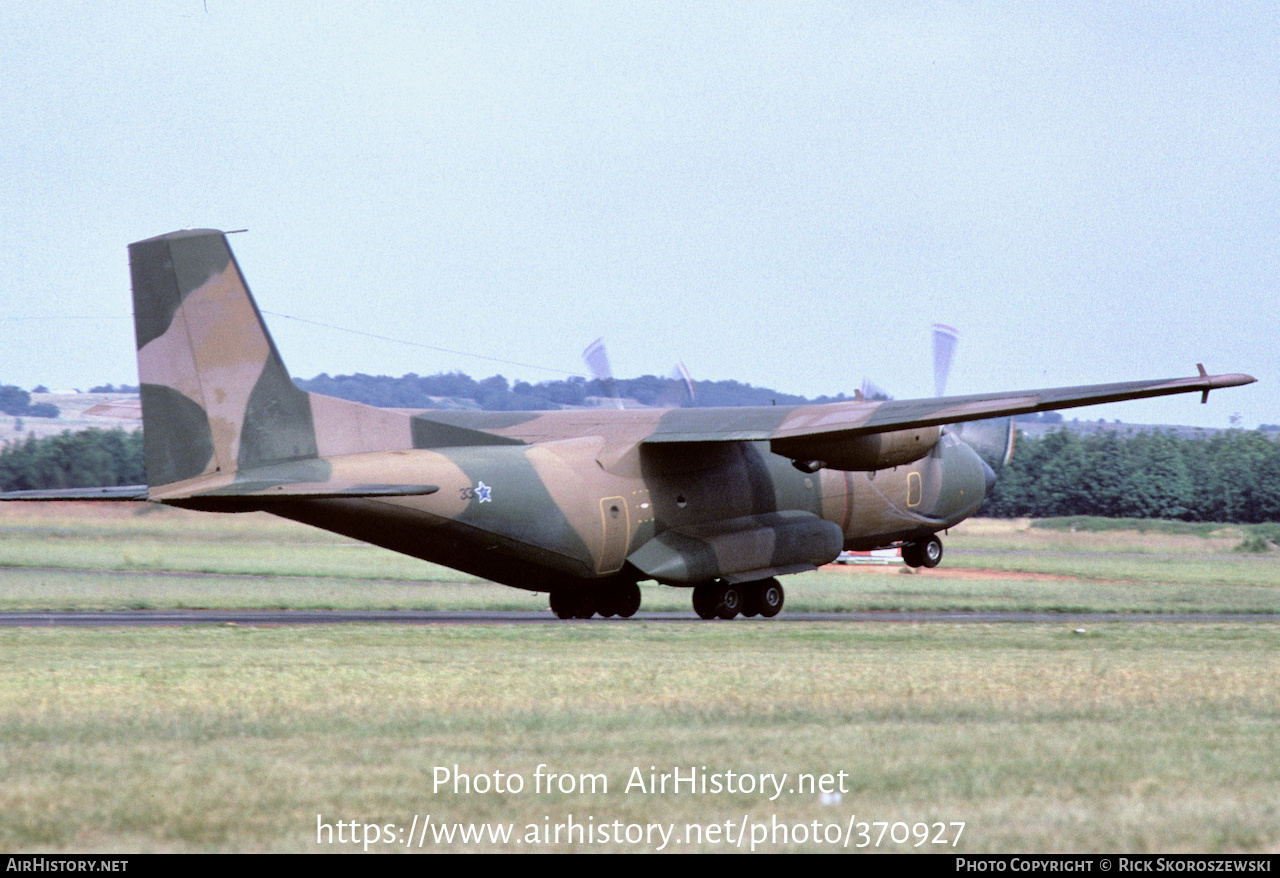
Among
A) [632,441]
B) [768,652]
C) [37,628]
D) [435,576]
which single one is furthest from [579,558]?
[435,576]

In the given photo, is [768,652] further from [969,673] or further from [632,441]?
[632,441]

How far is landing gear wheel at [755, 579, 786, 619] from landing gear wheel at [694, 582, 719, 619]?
3.61ft

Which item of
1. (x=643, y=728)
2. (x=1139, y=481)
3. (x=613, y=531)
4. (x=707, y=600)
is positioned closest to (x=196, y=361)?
(x=613, y=531)

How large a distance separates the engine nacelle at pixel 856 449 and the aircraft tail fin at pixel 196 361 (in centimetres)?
979

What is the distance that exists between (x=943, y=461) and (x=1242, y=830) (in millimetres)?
25694

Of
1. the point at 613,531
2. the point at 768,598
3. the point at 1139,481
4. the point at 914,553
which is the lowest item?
the point at 768,598

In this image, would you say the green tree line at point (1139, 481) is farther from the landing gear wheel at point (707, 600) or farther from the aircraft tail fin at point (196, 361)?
the aircraft tail fin at point (196, 361)

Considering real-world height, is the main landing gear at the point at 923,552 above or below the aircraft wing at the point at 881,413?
below

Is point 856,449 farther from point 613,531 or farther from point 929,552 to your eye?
point 929,552

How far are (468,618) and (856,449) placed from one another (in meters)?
8.30

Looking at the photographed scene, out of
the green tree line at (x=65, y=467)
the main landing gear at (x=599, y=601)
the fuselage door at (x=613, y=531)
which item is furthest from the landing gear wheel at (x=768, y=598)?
the green tree line at (x=65, y=467)

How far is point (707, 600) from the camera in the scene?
31.9m

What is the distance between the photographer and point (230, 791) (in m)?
11.8

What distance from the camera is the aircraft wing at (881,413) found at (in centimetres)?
2712
